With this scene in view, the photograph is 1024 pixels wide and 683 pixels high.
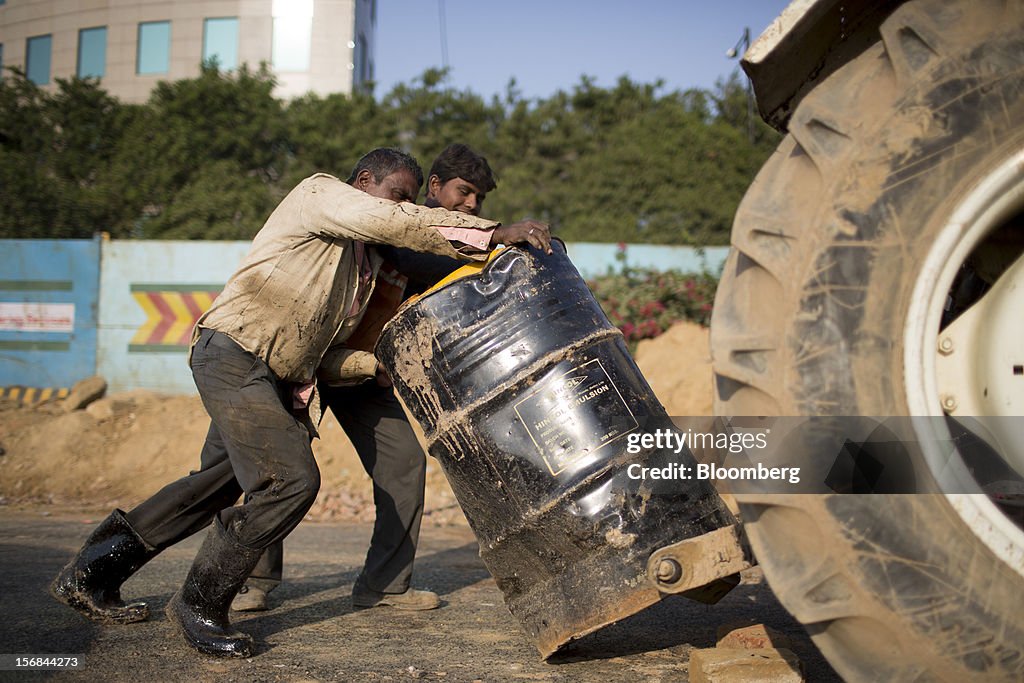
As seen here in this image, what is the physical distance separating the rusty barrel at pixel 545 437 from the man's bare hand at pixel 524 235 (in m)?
0.03

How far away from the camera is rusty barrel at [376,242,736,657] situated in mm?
2422

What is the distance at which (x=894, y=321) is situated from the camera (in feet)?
5.46

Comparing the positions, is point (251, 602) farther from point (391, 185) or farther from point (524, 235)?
point (524, 235)

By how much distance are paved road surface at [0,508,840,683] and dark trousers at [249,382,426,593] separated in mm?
267

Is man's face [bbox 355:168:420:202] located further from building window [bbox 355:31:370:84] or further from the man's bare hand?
building window [bbox 355:31:370:84]

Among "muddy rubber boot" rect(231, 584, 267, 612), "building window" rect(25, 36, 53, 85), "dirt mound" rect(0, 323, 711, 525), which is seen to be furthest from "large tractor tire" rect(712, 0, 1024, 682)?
"building window" rect(25, 36, 53, 85)

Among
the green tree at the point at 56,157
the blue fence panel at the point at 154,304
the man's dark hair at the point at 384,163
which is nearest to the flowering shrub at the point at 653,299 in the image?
the blue fence panel at the point at 154,304

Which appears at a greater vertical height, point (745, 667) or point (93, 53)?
point (93, 53)

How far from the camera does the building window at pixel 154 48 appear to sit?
24609 mm

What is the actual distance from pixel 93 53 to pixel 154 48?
1732 mm

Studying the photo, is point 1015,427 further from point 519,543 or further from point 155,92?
point 155,92

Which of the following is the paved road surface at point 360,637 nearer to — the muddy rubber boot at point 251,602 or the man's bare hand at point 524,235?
the muddy rubber boot at point 251,602

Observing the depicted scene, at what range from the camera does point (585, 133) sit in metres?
17.7

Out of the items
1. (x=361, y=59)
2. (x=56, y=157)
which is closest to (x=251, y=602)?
(x=56, y=157)
